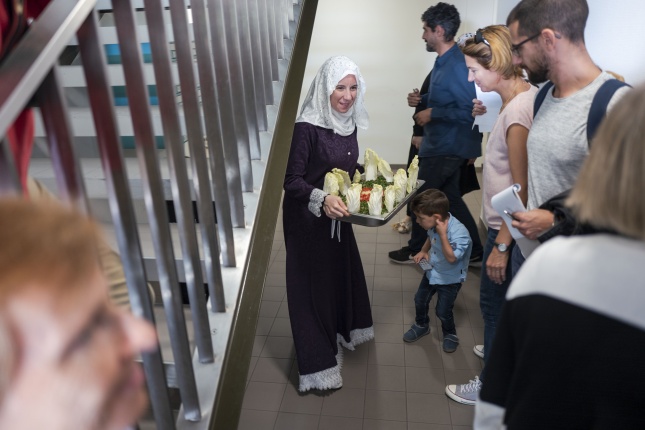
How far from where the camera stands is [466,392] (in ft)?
9.67

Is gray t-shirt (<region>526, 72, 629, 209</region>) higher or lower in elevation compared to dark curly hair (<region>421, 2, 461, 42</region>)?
lower

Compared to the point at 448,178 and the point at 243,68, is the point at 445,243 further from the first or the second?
the point at 243,68

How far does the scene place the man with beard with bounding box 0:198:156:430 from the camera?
43 cm

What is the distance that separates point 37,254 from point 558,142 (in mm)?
1806

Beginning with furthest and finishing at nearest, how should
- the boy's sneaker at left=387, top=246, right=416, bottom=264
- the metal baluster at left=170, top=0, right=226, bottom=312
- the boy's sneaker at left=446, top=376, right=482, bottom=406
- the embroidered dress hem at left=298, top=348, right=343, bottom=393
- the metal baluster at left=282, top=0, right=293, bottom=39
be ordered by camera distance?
the boy's sneaker at left=387, top=246, right=416, bottom=264 → the embroidered dress hem at left=298, top=348, right=343, bottom=393 → the boy's sneaker at left=446, top=376, right=482, bottom=406 → the metal baluster at left=282, top=0, right=293, bottom=39 → the metal baluster at left=170, top=0, right=226, bottom=312

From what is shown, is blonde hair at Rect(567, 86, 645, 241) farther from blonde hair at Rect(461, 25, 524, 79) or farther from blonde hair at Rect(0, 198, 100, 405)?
blonde hair at Rect(461, 25, 524, 79)

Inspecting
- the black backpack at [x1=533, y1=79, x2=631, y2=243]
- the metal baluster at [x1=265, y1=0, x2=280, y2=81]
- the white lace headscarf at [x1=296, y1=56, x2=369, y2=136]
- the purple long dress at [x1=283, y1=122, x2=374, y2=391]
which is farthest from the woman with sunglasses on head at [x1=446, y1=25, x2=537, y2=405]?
the metal baluster at [x1=265, y1=0, x2=280, y2=81]

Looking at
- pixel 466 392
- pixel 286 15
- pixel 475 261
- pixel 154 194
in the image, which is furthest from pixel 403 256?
pixel 154 194

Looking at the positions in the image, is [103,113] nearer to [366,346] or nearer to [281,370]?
[281,370]

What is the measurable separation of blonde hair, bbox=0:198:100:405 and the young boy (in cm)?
286

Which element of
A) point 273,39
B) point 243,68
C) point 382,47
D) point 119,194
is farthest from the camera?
point 382,47

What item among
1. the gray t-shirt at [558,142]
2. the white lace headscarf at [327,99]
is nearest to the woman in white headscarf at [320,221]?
the white lace headscarf at [327,99]

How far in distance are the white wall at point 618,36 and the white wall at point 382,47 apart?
165 inches

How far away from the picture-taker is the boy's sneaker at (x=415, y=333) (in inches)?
139
